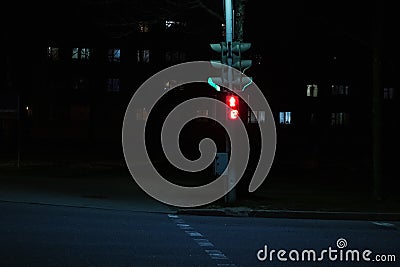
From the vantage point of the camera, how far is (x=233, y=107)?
17406 mm

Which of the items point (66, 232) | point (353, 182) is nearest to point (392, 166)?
point (353, 182)

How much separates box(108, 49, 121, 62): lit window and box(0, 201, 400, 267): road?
191 feet

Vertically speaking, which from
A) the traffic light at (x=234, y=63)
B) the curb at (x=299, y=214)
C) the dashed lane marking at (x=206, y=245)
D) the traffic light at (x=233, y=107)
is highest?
the traffic light at (x=234, y=63)

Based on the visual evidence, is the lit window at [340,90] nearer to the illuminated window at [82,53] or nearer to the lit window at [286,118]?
the lit window at [286,118]

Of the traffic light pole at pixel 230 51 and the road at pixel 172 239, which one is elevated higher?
the traffic light pole at pixel 230 51

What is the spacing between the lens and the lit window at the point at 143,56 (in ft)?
244

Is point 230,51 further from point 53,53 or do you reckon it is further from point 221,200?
point 53,53

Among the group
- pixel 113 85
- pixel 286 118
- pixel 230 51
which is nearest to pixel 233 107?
pixel 230 51

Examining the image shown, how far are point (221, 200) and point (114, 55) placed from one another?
189 ft

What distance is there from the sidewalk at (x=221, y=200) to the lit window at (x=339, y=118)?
55.6 metres

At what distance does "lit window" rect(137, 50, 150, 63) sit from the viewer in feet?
244

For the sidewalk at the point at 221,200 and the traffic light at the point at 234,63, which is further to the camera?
the traffic light at the point at 234,63

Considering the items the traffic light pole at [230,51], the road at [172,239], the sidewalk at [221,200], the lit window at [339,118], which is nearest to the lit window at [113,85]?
the lit window at [339,118]

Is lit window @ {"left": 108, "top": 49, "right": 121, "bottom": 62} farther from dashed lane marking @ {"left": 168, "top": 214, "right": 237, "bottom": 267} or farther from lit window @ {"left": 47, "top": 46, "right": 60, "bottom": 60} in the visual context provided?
dashed lane marking @ {"left": 168, "top": 214, "right": 237, "bottom": 267}
